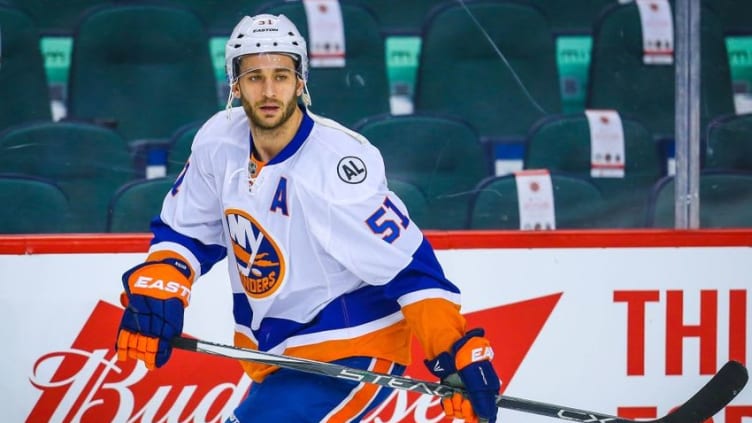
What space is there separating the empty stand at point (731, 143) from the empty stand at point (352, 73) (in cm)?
94

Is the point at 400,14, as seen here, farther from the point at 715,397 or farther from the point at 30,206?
the point at 715,397

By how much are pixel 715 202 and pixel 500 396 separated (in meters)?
1.12

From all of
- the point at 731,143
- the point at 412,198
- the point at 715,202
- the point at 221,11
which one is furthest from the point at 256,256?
the point at 731,143

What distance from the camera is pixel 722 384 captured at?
2.89 m

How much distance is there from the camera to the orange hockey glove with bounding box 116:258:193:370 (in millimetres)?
2367

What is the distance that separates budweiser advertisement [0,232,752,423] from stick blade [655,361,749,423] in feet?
1.07

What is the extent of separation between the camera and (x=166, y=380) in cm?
311

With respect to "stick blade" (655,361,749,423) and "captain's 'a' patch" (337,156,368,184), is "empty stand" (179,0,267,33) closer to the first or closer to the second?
"captain's 'a' patch" (337,156,368,184)

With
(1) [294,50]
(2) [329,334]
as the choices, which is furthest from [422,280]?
(1) [294,50]

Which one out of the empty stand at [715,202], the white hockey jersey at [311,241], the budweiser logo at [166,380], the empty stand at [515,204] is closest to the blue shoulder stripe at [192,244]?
the white hockey jersey at [311,241]

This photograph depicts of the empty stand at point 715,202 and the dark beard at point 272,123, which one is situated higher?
the dark beard at point 272,123

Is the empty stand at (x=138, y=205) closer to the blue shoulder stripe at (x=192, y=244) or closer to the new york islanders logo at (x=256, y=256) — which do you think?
the blue shoulder stripe at (x=192, y=244)

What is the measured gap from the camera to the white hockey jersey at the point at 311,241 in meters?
2.32

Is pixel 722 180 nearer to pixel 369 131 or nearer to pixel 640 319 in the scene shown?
pixel 640 319
